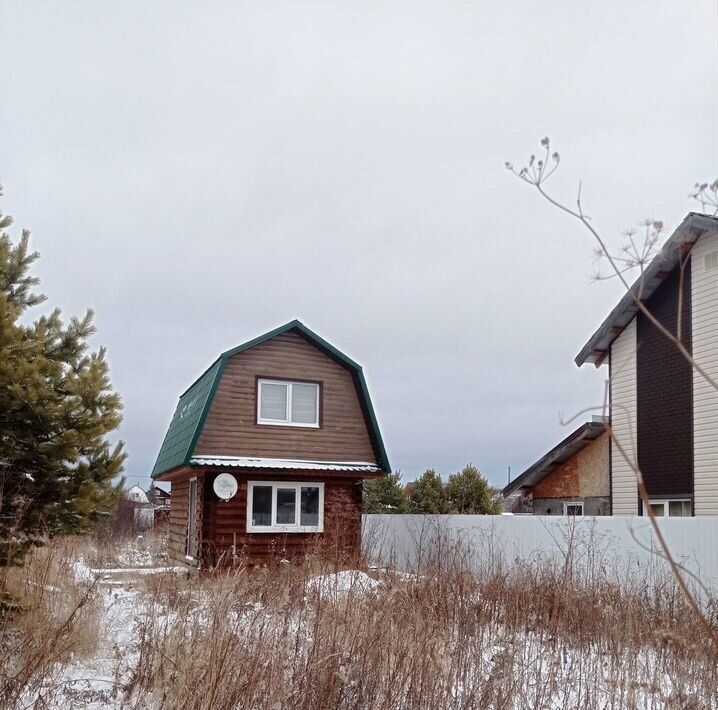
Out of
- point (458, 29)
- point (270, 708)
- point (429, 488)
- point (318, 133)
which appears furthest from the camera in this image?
point (429, 488)

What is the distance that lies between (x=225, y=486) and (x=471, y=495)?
10642mm

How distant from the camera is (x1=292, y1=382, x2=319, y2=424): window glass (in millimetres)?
16750

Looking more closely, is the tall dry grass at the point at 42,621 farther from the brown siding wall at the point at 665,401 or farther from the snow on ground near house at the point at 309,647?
the brown siding wall at the point at 665,401

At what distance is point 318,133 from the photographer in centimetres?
846

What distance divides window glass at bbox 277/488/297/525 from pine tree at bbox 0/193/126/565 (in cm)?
895

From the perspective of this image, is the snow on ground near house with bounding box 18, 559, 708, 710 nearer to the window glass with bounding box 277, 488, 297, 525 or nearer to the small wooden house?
the small wooden house

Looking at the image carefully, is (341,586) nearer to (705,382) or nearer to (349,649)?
(349,649)

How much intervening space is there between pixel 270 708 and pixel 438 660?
115 centimetres

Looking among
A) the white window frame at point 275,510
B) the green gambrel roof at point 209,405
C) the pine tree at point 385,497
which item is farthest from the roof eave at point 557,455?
the pine tree at point 385,497

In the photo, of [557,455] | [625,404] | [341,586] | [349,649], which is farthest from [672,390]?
[349,649]

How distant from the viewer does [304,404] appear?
16859 mm

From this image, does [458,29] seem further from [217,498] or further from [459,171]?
[217,498]

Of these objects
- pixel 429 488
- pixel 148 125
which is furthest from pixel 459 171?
pixel 429 488

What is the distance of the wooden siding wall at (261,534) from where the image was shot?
15312 mm
